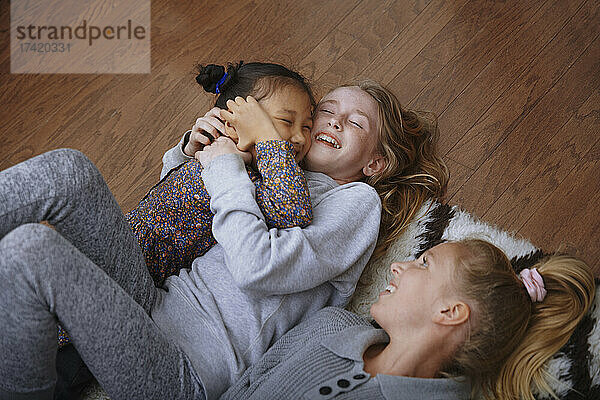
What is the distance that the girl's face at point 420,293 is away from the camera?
3.86 feet

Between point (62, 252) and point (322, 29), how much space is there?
52.6 inches

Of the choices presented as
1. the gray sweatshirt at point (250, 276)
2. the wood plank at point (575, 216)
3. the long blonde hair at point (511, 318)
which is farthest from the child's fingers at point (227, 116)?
the wood plank at point (575, 216)

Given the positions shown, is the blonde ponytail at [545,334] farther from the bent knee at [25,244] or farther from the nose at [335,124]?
the bent knee at [25,244]

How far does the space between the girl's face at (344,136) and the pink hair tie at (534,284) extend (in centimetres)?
47

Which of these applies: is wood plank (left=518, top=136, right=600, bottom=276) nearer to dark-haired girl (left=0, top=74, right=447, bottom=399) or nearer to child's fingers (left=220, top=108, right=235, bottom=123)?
dark-haired girl (left=0, top=74, right=447, bottom=399)

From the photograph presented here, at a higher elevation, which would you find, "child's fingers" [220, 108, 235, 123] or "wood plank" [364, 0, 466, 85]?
"wood plank" [364, 0, 466, 85]

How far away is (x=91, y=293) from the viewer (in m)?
1.11

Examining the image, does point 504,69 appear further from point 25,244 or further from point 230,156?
point 25,244

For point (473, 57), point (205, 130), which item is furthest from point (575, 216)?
point (205, 130)

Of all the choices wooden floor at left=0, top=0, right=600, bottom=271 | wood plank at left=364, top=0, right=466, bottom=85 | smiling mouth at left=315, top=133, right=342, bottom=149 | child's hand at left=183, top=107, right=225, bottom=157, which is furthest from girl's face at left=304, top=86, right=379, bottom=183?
wood plank at left=364, top=0, right=466, bottom=85

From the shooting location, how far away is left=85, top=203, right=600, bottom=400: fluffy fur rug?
4.06 ft

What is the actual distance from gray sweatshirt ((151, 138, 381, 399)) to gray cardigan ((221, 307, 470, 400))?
0.05 m

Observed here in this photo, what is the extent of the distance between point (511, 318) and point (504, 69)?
1003 mm

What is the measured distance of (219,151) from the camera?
54.5 inches
